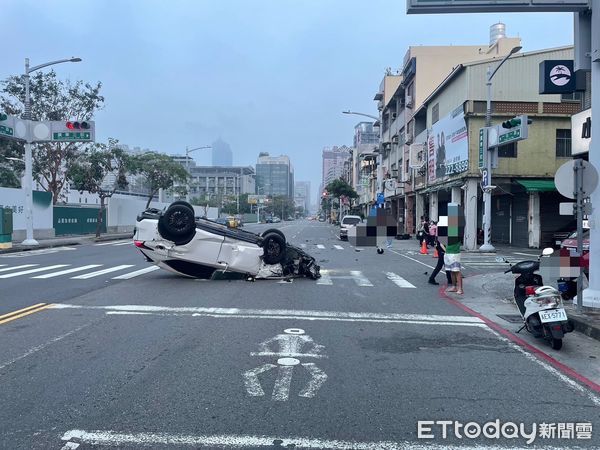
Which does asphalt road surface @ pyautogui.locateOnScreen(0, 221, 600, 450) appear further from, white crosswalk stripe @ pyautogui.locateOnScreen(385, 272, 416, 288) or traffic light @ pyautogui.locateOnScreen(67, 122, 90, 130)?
traffic light @ pyautogui.locateOnScreen(67, 122, 90, 130)

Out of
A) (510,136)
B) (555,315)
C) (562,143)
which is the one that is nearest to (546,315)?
(555,315)

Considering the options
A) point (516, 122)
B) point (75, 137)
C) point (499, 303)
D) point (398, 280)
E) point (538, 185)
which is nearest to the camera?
point (499, 303)

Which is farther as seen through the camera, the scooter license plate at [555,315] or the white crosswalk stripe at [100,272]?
the white crosswalk stripe at [100,272]

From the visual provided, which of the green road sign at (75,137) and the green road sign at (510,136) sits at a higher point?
the green road sign at (75,137)

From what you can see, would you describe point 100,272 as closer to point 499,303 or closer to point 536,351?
point 499,303

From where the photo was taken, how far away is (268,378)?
18.1ft

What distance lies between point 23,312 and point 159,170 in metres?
37.4

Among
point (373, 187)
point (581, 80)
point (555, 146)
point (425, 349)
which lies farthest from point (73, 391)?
point (373, 187)

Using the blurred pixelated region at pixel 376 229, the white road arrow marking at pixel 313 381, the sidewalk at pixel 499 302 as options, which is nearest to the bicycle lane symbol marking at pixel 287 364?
the white road arrow marking at pixel 313 381

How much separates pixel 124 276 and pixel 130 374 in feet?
29.8

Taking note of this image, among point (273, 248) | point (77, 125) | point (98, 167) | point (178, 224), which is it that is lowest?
point (273, 248)

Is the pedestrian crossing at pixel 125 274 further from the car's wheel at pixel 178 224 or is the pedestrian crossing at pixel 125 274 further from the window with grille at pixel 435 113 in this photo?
the window with grille at pixel 435 113

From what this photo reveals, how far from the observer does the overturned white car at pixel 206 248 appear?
1262 cm

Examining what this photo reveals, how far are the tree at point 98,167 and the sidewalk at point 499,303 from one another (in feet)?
90.5
